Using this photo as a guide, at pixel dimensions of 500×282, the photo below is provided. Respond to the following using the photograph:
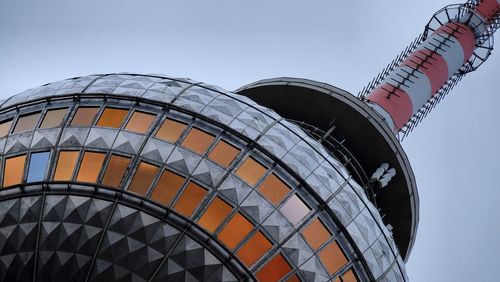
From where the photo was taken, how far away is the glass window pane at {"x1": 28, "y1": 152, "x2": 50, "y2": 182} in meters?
21.0

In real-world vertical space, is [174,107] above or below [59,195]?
above

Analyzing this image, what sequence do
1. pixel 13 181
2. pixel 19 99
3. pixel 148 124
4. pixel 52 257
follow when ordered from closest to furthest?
pixel 52 257 → pixel 13 181 → pixel 148 124 → pixel 19 99

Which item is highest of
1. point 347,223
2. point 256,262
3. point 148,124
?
point 148,124

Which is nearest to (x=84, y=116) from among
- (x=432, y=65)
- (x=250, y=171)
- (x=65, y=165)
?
(x=65, y=165)

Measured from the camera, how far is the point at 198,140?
871 inches

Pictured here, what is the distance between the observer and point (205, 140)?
2219cm

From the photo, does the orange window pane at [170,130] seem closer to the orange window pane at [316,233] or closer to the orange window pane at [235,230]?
the orange window pane at [235,230]

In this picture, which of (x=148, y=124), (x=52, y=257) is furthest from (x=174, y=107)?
(x=52, y=257)

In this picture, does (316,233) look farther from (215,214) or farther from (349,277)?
(215,214)

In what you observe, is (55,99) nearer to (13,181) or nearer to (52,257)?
(13,181)

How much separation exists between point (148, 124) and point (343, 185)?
5.95 m

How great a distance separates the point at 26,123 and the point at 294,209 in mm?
8025

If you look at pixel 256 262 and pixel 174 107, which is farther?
pixel 174 107

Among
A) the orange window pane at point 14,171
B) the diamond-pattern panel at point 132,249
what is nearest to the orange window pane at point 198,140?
the diamond-pattern panel at point 132,249
